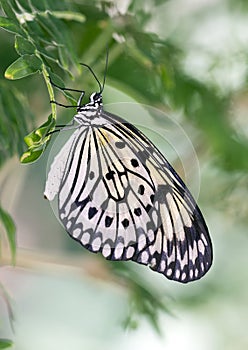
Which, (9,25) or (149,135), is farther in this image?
(149,135)

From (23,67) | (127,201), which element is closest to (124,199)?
(127,201)

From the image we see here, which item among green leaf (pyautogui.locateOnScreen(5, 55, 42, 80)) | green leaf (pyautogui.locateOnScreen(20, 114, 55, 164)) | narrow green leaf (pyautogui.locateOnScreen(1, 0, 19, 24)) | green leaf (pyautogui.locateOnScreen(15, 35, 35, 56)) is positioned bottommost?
green leaf (pyautogui.locateOnScreen(20, 114, 55, 164))

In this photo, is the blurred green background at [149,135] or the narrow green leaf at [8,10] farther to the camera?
the blurred green background at [149,135]

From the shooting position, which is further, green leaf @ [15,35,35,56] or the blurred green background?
the blurred green background

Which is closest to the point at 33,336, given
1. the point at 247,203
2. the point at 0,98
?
the point at 247,203

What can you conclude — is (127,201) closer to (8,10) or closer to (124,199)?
(124,199)

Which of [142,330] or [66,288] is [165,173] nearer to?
[142,330]
